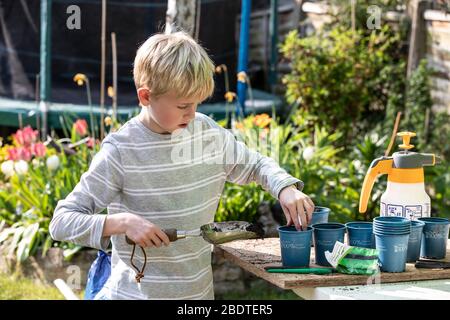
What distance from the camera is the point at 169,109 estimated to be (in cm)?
247

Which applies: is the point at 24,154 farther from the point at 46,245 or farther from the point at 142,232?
the point at 142,232

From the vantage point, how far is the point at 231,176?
9.07 feet

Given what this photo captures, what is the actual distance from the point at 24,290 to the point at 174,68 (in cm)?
296

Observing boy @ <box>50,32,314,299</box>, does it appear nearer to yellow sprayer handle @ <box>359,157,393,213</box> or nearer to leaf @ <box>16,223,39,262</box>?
yellow sprayer handle @ <box>359,157,393,213</box>

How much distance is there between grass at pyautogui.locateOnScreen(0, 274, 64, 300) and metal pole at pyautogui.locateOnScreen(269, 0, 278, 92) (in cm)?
462

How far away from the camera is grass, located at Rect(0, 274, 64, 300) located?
4.95 metres

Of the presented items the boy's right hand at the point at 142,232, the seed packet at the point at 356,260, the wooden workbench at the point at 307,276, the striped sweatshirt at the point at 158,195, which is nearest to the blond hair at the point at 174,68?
the striped sweatshirt at the point at 158,195

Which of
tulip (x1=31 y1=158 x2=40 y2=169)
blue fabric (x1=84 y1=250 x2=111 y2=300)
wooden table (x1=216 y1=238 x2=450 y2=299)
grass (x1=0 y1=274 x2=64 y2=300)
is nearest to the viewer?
wooden table (x1=216 y1=238 x2=450 y2=299)

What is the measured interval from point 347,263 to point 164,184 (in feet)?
1.95

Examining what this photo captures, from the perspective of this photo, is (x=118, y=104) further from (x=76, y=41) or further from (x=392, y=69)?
(x=392, y=69)

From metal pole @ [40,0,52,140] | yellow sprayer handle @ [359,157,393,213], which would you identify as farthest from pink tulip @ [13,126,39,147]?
yellow sprayer handle @ [359,157,393,213]

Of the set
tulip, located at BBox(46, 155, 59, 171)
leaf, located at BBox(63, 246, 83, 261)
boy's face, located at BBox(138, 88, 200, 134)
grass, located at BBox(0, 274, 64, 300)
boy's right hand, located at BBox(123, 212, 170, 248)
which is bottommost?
grass, located at BBox(0, 274, 64, 300)

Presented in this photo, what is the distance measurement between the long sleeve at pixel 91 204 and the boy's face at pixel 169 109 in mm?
157

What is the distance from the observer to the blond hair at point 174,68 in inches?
95.6
